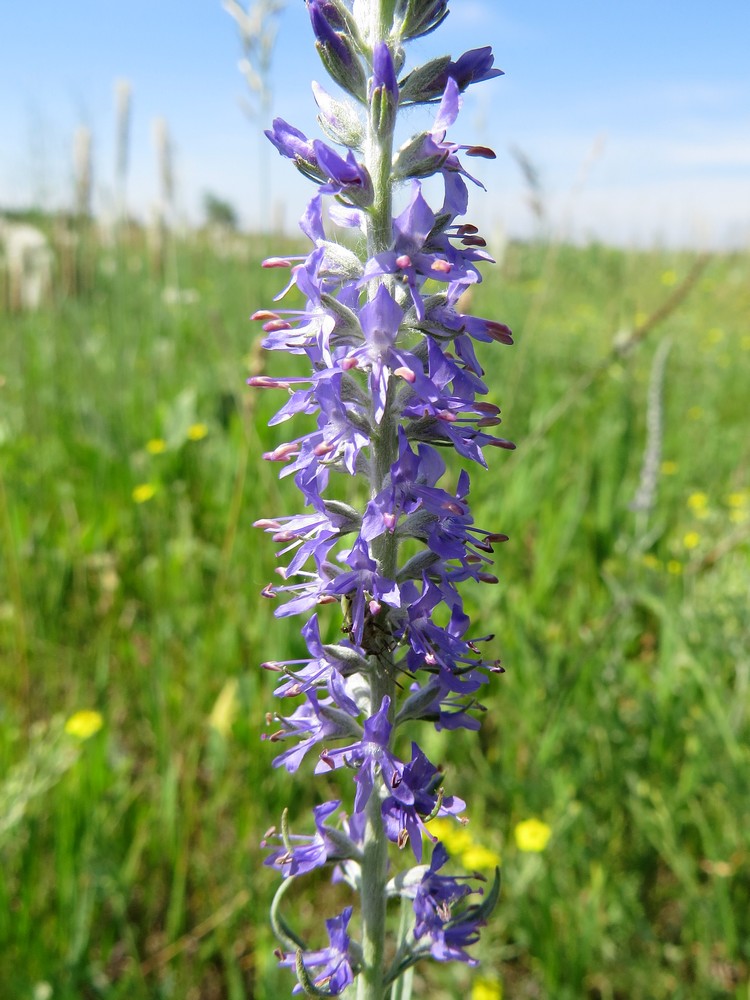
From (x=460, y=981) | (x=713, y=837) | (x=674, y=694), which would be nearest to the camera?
(x=460, y=981)

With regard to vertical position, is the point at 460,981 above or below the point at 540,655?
below

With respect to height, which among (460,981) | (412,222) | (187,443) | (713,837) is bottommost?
(460,981)

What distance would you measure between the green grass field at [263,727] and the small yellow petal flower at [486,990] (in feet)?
0.16

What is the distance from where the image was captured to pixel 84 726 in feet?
8.54

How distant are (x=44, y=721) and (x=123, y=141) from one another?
12.1 feet

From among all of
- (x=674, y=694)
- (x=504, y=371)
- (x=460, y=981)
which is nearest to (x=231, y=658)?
(x=460, y=981)

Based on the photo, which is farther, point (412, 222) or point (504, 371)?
point (504, 371)

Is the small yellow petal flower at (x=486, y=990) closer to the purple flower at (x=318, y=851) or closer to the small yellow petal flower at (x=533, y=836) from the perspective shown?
the small yellow petal flower at (x=533, y=836)

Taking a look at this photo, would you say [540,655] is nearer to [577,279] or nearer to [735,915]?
[735,915]

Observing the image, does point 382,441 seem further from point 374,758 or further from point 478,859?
point 478,859

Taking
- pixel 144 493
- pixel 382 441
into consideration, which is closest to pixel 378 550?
pixel 382 441

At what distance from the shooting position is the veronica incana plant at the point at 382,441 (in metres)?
1.14

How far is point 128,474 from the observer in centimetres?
439

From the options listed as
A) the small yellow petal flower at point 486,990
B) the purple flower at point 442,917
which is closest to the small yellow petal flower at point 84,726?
the small yellow petal flower at point 486,990
